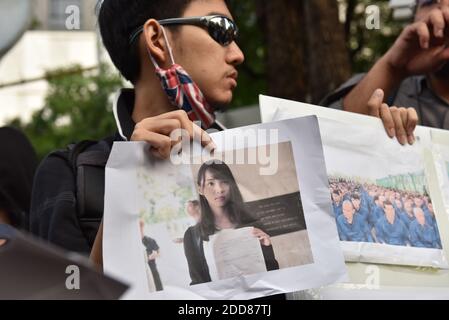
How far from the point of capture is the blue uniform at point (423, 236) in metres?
2.54

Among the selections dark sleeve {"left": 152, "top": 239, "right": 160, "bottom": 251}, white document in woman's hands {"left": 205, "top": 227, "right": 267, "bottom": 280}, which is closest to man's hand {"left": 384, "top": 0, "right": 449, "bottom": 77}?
white document in woman's hands {"left": 205, "top": 227, "right": 267, "bottom": 280}

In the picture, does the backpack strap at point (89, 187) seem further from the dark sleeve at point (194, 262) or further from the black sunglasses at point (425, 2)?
the black sunglasses at point (425, 2)

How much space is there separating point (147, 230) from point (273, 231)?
304mm

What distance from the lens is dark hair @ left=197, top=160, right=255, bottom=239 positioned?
2.23 meters

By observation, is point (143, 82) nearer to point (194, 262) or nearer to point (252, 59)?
point (194, 262)

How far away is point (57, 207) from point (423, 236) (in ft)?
3.28

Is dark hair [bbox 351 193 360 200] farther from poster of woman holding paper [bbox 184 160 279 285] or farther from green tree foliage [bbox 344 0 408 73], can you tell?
green tree foliage [bbox 344 0 408 73]

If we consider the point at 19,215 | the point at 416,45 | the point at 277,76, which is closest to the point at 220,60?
the point at 416,45

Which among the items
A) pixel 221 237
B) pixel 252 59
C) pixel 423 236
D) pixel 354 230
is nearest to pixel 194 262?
pixel 221 237

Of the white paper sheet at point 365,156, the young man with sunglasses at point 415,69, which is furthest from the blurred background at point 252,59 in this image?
the white paper sheet at point 365,156

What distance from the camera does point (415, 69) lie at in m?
3.33

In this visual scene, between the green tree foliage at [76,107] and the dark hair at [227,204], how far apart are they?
1227 centimetres

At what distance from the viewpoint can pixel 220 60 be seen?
2.70 metres

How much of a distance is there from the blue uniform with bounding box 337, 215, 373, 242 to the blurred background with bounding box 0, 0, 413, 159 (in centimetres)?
97
